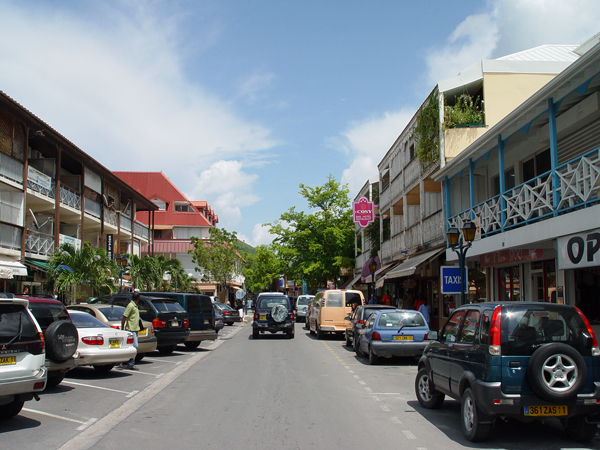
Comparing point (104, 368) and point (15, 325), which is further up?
point (15, 325)

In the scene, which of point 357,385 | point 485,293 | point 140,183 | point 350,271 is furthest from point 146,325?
point 140,183

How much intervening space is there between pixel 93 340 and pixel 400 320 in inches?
315

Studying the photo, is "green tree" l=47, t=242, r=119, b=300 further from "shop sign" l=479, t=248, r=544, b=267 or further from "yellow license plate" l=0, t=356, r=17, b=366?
"yellow license plate" l=0, t=356, r=17, b=366

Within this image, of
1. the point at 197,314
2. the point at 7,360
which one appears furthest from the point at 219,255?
the point at 7,360

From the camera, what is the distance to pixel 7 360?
7.21 metres

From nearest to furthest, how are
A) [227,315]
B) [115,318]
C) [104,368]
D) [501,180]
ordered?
[104,368] → [115,318] → [501,180] → [227,315]

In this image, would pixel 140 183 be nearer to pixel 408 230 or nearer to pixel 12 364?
pixel 408 230

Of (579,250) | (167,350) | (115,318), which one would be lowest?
(167,350)

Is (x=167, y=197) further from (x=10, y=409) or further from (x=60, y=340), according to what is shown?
(x=10, y=409)

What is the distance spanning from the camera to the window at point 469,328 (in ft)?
23.9

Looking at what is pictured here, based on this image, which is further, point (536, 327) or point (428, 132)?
point (428, 132)

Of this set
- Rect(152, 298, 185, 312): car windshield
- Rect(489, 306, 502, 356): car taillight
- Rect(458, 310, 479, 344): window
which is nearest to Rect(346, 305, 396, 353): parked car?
Rect(152, 298, 185, 312): car windshield

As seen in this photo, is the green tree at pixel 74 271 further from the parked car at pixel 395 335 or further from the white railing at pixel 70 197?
the parked car at pixel 395 335

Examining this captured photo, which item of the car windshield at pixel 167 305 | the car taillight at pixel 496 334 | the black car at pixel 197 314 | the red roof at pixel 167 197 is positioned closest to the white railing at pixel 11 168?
the black car at pixel 197 314
